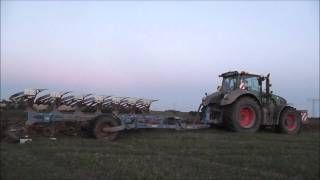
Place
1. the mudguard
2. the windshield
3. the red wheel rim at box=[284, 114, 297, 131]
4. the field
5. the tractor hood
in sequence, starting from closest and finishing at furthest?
the field
the mudguard
the tractor hood
the windshield
the red wheel rim at box=[284, 114, 297, 131]

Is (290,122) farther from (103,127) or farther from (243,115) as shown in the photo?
(103,127)

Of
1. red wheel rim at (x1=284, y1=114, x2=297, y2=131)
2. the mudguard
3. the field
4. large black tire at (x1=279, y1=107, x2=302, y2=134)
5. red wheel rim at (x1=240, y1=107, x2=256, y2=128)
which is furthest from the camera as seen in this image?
red wheel rim at (x1=284, y1=114, x2=297, y2=131)

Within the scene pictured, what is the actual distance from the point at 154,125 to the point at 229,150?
488 cm

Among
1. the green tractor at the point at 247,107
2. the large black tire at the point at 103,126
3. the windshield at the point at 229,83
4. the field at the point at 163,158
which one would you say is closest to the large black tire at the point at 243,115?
the green tractor at the point at 247,107

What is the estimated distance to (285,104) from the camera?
2231 cm

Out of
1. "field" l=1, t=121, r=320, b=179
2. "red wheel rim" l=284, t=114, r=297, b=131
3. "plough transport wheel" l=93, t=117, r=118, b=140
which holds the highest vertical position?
"red wheel rim" l=284, t=114, r=297, b=131

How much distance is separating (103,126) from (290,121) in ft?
28.2

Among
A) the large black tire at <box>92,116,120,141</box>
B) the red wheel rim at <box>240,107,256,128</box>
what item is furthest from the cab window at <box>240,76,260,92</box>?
the large black tire at <box>92,116,120,141</box>

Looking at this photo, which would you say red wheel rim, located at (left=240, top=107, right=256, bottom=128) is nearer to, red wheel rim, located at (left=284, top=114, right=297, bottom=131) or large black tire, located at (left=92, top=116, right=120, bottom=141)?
red wheel rim, located at (left=284, top=114, right=297, bottom=131)

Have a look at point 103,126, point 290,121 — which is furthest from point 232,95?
point 103,126

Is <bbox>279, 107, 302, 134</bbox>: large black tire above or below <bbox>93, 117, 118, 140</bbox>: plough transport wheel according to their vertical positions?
above

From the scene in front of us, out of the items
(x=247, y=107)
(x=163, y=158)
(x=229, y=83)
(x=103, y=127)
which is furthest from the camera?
(x=229, y=83)

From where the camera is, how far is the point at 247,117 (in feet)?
69.6

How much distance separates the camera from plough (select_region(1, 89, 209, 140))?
54.8 ft
